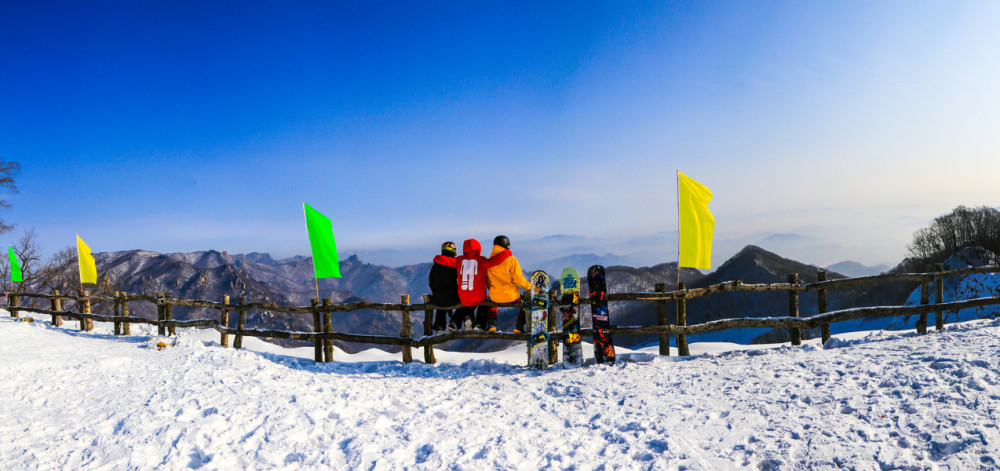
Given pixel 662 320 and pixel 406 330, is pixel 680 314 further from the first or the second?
pixel 406 330

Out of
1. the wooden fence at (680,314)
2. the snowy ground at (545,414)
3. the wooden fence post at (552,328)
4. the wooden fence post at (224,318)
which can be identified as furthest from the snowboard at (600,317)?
the wooden fence post at (224,318)

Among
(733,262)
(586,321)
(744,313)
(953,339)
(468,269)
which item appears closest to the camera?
(953,339)

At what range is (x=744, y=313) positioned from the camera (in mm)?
52688

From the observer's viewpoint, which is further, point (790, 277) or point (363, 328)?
point (363, 328)

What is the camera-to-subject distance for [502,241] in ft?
26.4

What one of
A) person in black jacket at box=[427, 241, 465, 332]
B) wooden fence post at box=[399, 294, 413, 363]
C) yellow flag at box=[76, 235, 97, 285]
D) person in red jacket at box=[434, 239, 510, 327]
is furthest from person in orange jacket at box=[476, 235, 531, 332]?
yellow flag at box=[76, 235, 97, 285]

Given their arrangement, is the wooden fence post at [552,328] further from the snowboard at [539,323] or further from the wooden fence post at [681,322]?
the wooden fence post at [681,322]

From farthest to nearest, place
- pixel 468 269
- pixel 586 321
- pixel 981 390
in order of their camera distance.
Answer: pixel 586 321 → pixel 468 269 → pixel 981 390

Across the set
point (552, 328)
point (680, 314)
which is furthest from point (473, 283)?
point (680, 314)

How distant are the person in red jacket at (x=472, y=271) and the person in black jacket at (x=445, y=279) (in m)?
0.31

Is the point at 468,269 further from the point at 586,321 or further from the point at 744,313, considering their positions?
the point at 744,313

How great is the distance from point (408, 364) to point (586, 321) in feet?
11.9

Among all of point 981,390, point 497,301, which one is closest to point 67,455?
point 497,301

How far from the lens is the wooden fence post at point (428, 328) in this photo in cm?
871
